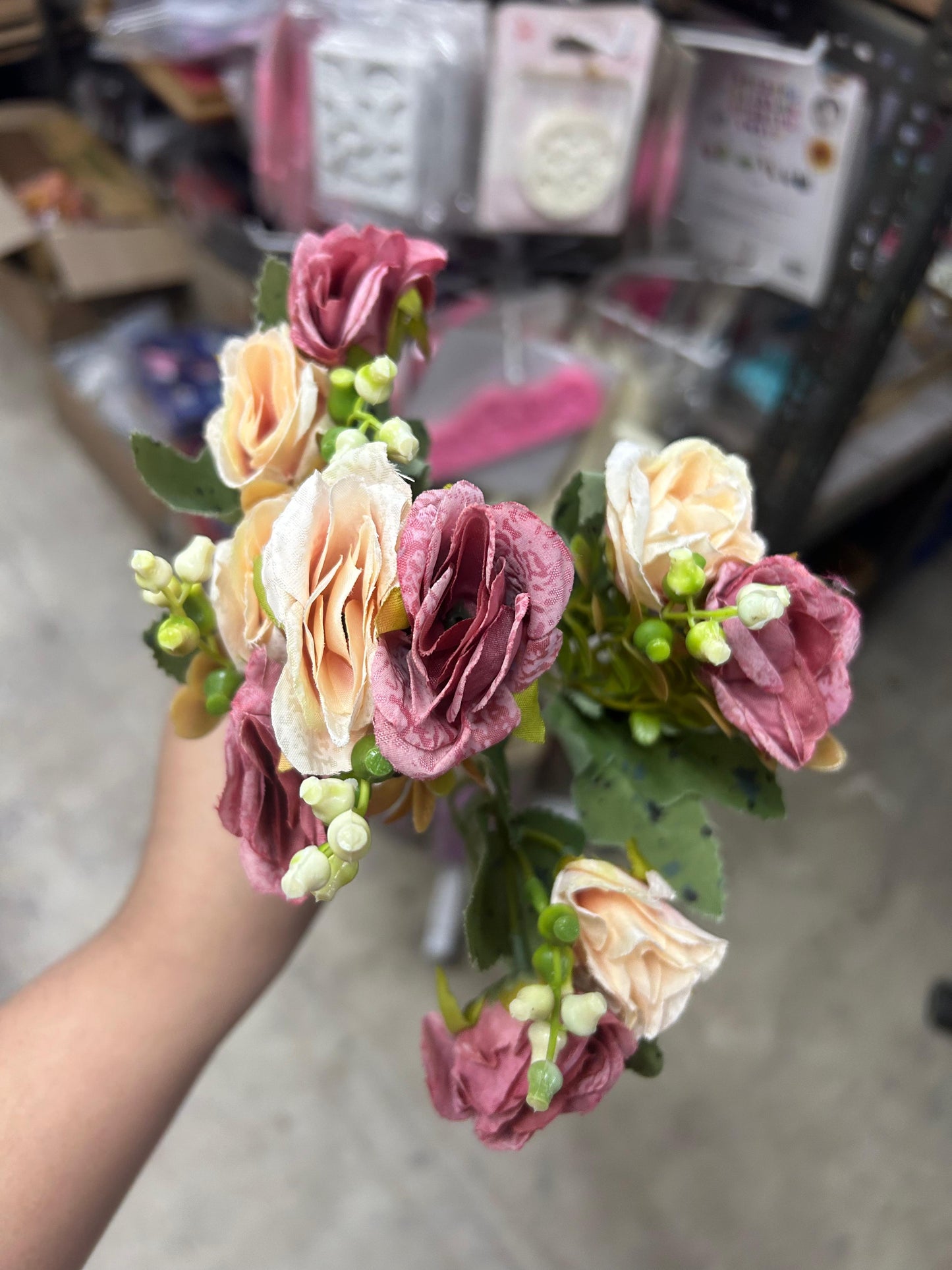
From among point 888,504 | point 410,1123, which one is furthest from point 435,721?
point 888,504

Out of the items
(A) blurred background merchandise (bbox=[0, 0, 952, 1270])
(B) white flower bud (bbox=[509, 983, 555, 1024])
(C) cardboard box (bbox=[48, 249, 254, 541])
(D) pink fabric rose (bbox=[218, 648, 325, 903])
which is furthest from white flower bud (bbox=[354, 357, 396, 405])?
(C) cardboard box (bbox=[48, 249, 254, 541])

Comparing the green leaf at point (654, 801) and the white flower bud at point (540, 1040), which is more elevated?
the green leaf at point (654, 801)

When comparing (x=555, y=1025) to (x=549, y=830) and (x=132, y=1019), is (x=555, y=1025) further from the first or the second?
(x=132, y=1019)

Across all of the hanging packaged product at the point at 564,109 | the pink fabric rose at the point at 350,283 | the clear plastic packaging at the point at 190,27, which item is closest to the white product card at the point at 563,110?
the hanging packaged product at the point at 564,109

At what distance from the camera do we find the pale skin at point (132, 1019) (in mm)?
429

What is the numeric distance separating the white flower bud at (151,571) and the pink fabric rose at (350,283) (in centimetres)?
10

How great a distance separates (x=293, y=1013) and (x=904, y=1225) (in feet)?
2.33

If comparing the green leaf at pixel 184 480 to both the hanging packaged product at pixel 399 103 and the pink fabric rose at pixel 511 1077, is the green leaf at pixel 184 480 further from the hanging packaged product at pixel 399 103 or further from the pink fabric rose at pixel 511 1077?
the hanging packaged product at pixel 399 103

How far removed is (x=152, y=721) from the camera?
1.15 meters

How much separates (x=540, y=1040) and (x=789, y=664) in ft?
0.54

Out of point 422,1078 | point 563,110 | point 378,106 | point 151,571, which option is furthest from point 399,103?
Answer: point 422,1078

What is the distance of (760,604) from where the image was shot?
0.94ft

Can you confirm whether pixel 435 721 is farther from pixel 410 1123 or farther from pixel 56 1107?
pixel 410 1123

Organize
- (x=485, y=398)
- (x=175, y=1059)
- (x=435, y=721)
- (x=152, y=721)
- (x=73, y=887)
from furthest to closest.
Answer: (x=152, y=721), (x=73, y=887), (x=485, y=398), (x=175, y=1059), (x=435, y=721)
